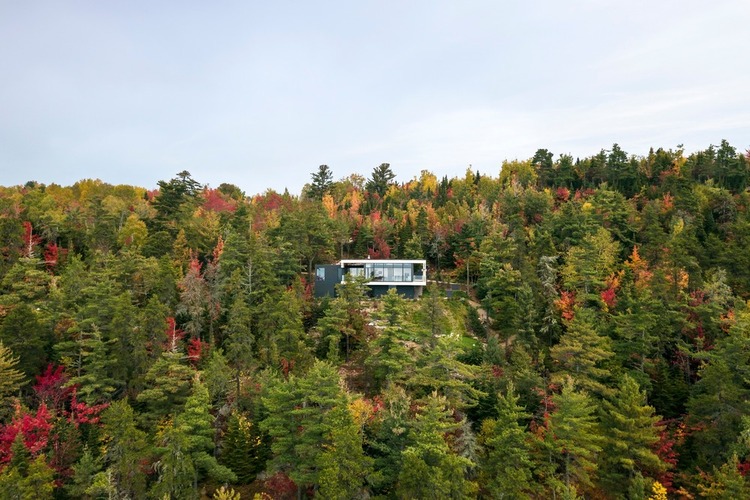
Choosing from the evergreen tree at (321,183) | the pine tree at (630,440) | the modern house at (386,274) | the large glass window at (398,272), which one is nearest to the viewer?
the pine tree at (630,440)

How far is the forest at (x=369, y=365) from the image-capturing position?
87.6 ft

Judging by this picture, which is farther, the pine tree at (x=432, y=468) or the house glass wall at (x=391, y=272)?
the house glass wall at (x=391, y=272)

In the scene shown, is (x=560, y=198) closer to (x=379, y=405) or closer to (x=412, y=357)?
(x=412, y=357)

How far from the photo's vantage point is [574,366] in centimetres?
3278

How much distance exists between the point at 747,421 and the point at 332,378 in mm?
27038

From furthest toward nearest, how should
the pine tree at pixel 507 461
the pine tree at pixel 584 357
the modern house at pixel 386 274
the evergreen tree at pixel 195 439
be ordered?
the modern house at pixel 386 274
the pine tree at pixel 584 357
the evergreen tree at pixel 195 439
the pine tree at pixel 507 461

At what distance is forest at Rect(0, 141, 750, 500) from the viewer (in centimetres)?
2669

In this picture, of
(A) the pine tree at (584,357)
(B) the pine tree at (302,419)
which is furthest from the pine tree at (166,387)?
(A) the pine tree at (584,357)

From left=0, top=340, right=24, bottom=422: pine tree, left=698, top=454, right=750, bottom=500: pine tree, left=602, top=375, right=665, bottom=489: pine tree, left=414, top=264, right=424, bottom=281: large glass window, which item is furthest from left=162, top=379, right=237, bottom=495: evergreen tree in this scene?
left=414, top=264, right=424, bottom=281: large glass window

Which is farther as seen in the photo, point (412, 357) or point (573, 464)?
point (412, 357)

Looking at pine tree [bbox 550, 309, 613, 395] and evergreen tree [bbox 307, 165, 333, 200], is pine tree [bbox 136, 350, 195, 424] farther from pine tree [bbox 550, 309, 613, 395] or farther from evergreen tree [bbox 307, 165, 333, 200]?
evergreen tree [bbox 307, 165, 333, 200]

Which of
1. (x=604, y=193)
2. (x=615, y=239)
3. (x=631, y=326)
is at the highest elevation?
(x=604, y=193)

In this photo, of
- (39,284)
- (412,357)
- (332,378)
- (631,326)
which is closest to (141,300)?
(39,284)

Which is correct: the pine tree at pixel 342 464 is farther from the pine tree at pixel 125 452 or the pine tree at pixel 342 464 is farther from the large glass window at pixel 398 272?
the large glass window at pixel 398 272
